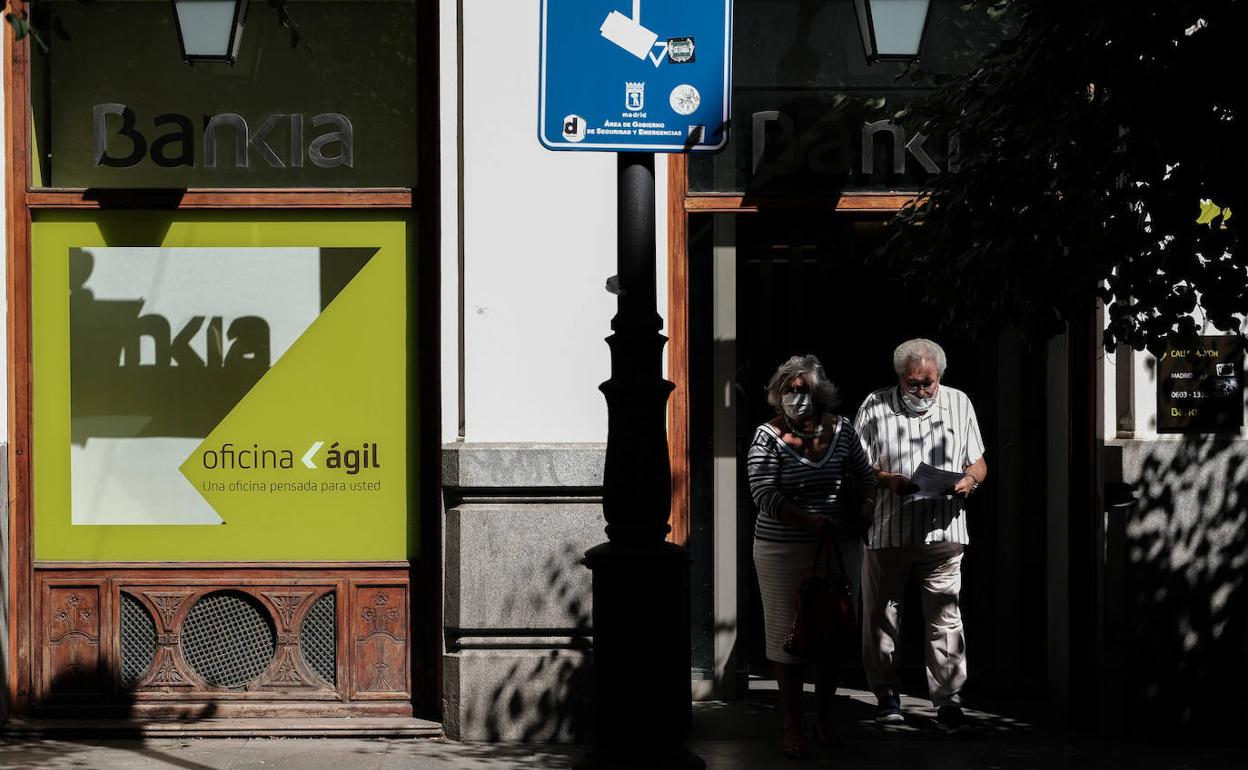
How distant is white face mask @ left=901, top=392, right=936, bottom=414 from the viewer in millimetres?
7156

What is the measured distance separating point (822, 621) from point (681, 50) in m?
3.10

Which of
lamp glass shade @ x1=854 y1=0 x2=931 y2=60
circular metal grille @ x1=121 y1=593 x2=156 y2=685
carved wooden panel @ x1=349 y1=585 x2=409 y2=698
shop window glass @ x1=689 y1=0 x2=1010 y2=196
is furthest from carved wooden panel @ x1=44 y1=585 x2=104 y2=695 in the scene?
lamp glass shade @ x1=854 y1=0 x2=931 y2=60

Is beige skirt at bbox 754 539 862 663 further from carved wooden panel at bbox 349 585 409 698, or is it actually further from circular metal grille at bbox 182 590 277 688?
circular metal grille at bbox 182 590 277 688

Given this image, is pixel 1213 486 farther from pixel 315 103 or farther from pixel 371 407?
pixel 315 103

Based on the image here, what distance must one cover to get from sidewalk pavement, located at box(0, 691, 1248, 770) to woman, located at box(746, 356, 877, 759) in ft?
1.17

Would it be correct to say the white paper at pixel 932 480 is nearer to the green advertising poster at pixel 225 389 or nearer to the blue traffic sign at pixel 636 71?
the green advertising poster at pixel 225 389

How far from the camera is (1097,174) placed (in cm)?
516

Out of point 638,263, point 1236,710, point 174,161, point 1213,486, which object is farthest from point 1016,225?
point 174,161

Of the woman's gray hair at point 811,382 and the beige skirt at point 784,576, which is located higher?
the woman's gray hair at point 811,382

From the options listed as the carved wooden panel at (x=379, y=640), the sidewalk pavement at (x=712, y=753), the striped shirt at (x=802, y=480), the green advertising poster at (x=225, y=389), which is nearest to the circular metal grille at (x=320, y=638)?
the carved wooden panel at (x=379, y=640)

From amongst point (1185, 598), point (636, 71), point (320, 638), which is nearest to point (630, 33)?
point (636, 71)

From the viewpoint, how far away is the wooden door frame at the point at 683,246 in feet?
24.0

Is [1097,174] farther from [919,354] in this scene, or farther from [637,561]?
[637,561]

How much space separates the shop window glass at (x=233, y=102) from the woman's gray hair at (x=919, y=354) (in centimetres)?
258
